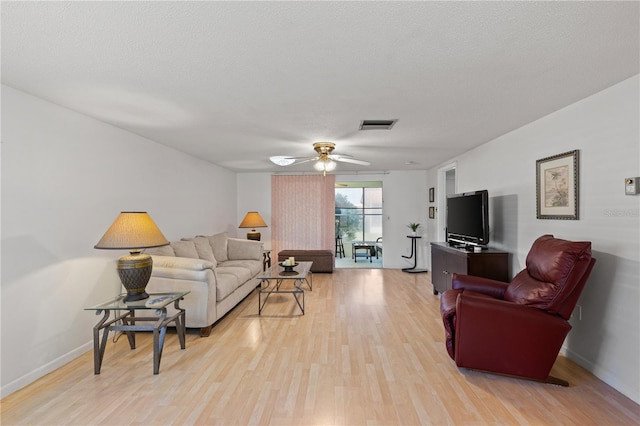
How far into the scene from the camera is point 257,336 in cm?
346

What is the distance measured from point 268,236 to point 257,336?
4236 millimetres

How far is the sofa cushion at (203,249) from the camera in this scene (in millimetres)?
4863

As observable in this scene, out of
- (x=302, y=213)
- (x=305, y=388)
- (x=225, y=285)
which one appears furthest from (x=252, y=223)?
(x=305, y=388)

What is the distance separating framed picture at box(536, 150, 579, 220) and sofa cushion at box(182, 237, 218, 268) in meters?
4.32

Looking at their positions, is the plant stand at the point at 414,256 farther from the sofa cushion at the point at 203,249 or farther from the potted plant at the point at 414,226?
the sofa cushion at the point at 203,249

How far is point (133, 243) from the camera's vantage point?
278 centimetres

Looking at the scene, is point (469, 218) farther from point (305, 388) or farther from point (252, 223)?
point (252, 223)

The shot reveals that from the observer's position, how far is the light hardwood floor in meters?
2.11

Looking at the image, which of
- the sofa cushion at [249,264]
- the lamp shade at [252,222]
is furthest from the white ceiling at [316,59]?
the lamp shade at [252,222]

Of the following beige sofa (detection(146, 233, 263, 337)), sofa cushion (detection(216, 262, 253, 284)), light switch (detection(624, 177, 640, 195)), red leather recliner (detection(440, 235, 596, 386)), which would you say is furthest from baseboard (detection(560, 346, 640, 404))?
sofa cushion (detection(216, 262, 253, 284))

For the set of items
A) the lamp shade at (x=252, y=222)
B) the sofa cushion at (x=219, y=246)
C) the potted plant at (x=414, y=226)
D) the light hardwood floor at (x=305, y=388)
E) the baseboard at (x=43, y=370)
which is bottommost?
the light hardwood floor at (x=305, y=388)

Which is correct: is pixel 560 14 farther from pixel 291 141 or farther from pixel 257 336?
pixel 257 336

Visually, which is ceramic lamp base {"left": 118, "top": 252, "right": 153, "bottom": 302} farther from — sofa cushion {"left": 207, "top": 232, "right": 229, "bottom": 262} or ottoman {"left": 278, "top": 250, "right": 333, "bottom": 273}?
ottoman {"left": 278, "top": 250, "right": 333, "bottom": 273}

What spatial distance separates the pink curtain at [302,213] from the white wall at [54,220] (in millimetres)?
3719
